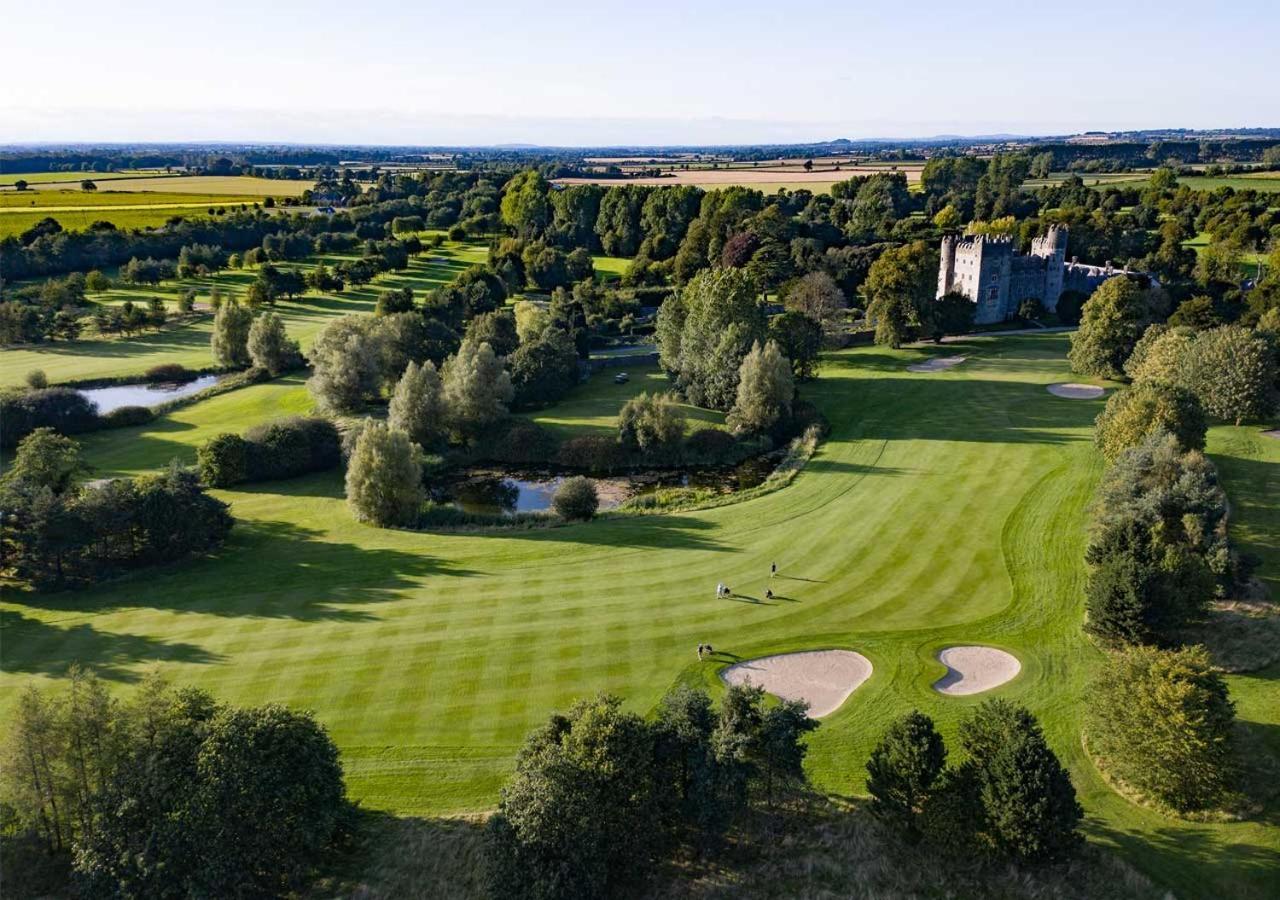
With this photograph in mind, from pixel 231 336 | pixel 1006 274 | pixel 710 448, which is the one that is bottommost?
pixel 710 448

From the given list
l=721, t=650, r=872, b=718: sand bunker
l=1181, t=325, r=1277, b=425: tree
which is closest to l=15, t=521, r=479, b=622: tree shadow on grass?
l=721, t=650, r=872, b=718: sand bunker

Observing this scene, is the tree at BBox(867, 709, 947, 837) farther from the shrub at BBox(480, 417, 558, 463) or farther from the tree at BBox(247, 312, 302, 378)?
the tree at BBox(247, 312, 302, 378)

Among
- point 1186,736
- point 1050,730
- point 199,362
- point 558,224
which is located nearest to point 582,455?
point 1050,730

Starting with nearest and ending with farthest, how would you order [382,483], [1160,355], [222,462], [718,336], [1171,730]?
[1171,730], [382,483], [222,462], [1160,355], [718,336]

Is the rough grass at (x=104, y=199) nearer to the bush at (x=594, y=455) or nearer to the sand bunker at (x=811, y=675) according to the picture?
the bush at (x=594, y=455)

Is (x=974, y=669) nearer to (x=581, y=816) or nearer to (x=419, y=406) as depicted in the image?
(x=581, y=816)

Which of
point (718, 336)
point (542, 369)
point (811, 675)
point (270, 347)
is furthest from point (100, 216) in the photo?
point (811, 675)
